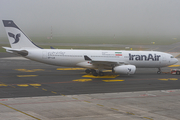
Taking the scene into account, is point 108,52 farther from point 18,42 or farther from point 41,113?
point 41,113

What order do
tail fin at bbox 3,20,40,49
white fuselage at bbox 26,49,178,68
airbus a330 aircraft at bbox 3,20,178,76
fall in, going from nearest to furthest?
airbus a330 aircraft at bbox 3,20,178,76, tail fin at bbox 3,20,40,49, white fuselage at bbox 26,49,178,68

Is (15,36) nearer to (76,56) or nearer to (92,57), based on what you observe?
(76,56)

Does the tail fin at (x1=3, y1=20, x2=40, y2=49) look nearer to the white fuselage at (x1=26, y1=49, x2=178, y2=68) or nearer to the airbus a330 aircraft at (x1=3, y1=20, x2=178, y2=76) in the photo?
the airbus a330 aircraft at (x1=3, y1=20, x2=178, y2=76)

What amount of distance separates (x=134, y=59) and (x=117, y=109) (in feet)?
67.1

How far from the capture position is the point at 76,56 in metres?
33.8

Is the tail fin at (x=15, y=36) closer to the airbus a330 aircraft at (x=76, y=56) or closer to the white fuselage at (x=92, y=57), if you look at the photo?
the airbus a330 aircraft at (x=76, y=56)

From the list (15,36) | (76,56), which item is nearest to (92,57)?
(76,56)

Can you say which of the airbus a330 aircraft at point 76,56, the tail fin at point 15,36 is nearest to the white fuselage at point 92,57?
the airbus a330 aircraft at point 76,56

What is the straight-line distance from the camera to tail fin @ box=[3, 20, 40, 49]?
33156 mm

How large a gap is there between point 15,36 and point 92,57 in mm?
11907

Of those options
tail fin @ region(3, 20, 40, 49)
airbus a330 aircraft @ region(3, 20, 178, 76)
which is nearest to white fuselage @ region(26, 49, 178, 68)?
airbus a330 aircraft @ region(3, 20, 178, 76)

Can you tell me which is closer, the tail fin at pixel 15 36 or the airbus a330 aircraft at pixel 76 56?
the airbus a330 aircraft at pixel 76 56

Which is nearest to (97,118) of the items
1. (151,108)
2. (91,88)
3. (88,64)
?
(151,108)

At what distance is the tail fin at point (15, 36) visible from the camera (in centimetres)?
3316
